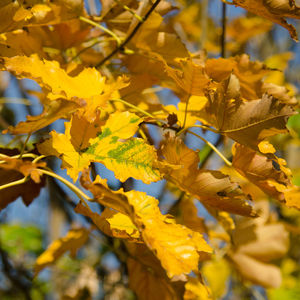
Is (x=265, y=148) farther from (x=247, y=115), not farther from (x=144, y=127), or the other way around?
(x=144, y=127)

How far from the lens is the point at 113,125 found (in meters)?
0.46

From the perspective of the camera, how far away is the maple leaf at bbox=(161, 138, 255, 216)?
1.46 feet

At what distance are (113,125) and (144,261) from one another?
0.31m

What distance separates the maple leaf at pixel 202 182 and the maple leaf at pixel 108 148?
41mm

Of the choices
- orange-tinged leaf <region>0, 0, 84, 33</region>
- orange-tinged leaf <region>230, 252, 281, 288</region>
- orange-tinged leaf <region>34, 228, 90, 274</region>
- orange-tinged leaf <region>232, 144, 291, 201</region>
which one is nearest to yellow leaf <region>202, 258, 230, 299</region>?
orange-tinged leaf <region>230, 252, 281, 288</region>

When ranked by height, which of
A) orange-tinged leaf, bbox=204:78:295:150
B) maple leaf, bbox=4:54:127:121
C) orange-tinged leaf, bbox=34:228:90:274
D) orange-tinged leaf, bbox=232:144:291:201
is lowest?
orange-tinged leaf, bbox=34:228:90:274

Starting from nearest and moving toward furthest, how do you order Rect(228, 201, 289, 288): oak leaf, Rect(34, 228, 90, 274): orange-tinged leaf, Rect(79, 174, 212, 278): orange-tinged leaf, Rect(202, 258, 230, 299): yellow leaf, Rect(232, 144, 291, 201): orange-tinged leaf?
Rect(79, 174, 212, 278): orange-tinged leaf, Rect(232, 144, 291, 201): orange-tinged leaf, Rect(34, 228, 90, 274): orange-tinged leaf, Rect(228, 201, 289, 288): oak leaf, Rect(202, 258, 230, 299): yellow leaf

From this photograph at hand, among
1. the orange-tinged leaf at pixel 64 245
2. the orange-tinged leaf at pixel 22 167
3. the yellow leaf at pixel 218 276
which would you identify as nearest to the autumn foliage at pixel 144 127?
the orange-tinged leaf at pixel 22 167

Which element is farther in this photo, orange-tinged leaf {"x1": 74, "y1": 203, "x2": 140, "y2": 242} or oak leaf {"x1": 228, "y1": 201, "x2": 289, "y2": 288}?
oak leaf {"x1": 228, "y1": 201, "x2": 289, "y2": 288}

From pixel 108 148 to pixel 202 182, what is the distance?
4.8 inches

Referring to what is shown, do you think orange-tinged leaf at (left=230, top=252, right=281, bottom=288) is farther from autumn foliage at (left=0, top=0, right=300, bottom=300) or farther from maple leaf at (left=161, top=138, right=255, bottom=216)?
maple leaf at (left=161, top=138, right=255, bottom=216)

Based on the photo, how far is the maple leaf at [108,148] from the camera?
427 mm

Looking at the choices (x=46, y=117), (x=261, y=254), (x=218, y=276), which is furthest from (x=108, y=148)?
(x=218, y=276)

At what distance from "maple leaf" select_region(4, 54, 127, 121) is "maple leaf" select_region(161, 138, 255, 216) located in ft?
0.32
